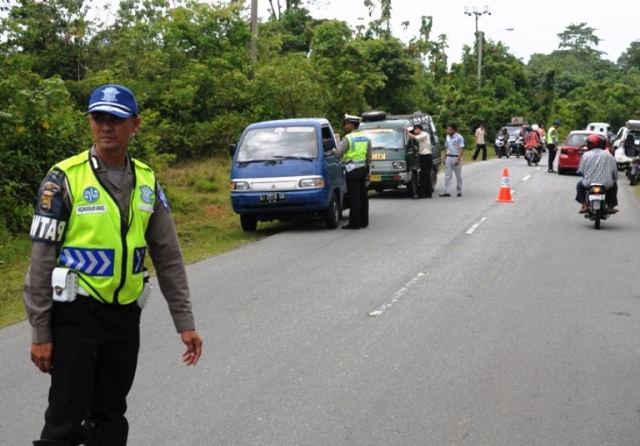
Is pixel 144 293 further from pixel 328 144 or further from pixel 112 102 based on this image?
pixel 328 144

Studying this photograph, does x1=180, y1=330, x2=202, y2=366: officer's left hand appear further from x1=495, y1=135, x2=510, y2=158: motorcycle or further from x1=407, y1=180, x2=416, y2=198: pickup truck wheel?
x1=495, y1=135, x2=510, y2=158: motorcycle

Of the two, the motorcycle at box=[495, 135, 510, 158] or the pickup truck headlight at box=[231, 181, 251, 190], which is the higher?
the pickup truck headlight at box=[231, 181, 251, 190]

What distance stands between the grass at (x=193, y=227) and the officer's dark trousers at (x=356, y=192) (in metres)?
1.56

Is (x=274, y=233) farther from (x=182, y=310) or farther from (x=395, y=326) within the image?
(x=182, y=310)

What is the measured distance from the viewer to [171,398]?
21.6ft

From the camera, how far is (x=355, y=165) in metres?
16.8

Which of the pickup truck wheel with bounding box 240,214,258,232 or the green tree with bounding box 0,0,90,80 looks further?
the green tree with bounding box 0,0,90,80

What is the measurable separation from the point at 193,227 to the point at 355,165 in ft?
10.5

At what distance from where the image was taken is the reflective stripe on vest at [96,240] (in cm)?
398

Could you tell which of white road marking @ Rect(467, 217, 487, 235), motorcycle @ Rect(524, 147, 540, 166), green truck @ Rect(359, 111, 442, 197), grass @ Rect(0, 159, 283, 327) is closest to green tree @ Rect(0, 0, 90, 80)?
grass @ Rect(0, 159, 283, 327)

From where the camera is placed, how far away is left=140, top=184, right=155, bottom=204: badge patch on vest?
13.8 feet


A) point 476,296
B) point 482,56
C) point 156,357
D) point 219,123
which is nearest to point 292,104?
point 219,123

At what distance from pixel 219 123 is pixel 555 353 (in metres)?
19.5

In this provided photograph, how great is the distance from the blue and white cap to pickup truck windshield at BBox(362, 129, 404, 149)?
1924 centimetres
